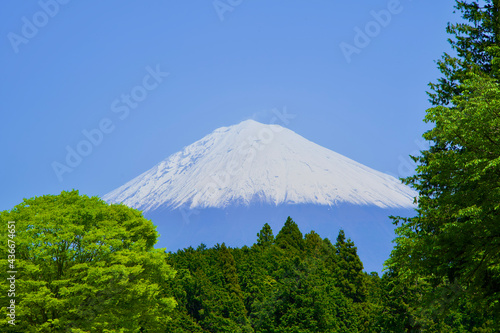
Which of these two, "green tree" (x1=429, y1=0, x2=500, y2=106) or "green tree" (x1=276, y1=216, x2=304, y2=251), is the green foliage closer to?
"green tree" (x1=429, y1=0, x2=500, y2=106)

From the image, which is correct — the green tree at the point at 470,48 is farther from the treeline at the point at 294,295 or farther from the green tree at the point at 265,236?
the green tree at the point at 265,236

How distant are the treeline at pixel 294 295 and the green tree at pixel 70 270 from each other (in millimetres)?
11954

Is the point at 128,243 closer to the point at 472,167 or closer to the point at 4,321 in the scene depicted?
the point at 4,321

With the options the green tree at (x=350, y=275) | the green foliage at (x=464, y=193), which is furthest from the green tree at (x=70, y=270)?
the green tree at (x=350, y=275)

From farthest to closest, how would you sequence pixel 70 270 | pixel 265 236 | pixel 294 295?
pixel 265 236
pixel 294 295
pixel 70 270

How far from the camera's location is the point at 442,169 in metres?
20.1

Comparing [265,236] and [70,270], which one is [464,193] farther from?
[265,236]

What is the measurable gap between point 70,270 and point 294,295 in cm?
1721

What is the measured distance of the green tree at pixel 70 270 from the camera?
2902 cm

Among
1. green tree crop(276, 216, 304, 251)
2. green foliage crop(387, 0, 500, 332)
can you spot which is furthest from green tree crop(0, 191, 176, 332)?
green tree crop(276, 216, 304, 251)

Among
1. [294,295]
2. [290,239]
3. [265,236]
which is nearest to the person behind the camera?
[294,295]

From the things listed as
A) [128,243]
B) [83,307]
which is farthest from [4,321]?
[128,243]

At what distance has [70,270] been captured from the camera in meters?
30.7

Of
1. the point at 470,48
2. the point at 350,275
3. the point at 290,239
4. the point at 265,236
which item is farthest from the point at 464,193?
the point at 265,236
